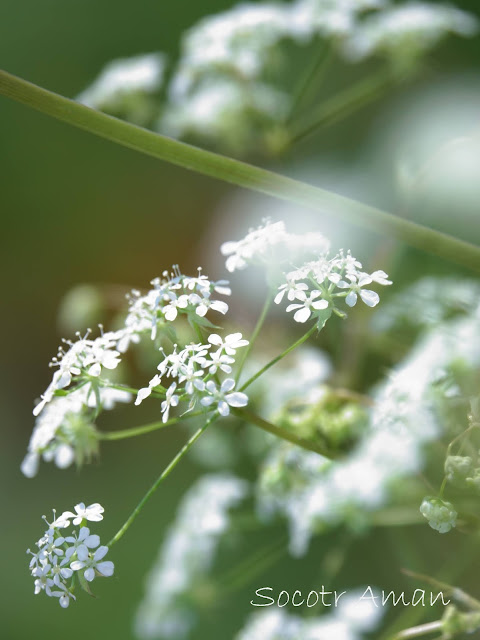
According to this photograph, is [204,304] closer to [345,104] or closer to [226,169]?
[226,169]

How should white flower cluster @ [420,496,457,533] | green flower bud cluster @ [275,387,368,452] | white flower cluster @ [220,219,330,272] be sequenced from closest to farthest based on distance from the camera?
white flower cluster @ [420,496,457,533]
white flower cluster @ [220,219,330,272]
green flower bud cluster @ [275,387,368,452]

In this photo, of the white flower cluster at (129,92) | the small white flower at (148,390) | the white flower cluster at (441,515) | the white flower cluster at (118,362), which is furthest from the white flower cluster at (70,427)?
the white flower cluster at (129,92)

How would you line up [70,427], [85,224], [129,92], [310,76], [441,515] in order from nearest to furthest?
1. [441,515]
2. [70,427]
3. [310,76]
4. [129,92]
5. [85,224]

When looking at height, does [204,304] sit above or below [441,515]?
above

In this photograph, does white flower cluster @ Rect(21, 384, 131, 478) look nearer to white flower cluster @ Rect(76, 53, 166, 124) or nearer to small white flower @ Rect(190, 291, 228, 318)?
small white flower @ Rect(190, 291, 228, 318)

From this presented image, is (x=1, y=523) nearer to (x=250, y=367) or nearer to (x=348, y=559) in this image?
(x=348, y=559)

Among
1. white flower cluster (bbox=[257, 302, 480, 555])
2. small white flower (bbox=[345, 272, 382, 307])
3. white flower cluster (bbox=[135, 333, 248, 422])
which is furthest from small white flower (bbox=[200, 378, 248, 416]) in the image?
white flower cluster (bbox=[257, 302, 480, 555])

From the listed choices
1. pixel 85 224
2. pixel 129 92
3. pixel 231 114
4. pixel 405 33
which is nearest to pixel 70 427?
pixel 231 114
